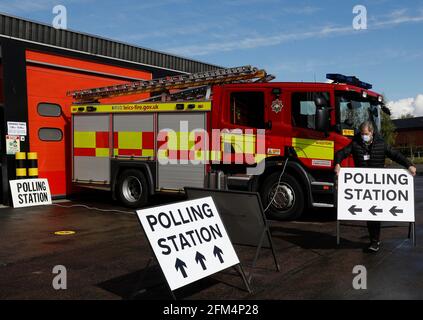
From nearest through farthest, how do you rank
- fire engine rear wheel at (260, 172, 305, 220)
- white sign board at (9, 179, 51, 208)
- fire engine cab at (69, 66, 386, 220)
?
fire engine cab at (69, 66, 386, 220), fire engine rear wheel at (260, 172, 305, 220), white sign board at (9, 179, 51, 208)

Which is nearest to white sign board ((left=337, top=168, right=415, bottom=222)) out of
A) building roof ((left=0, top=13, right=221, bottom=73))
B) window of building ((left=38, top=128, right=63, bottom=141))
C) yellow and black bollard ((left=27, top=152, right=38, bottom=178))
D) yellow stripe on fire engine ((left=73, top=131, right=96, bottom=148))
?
yellow stripe on fire engine ((left=73, top=131, right=96, bottom=148))

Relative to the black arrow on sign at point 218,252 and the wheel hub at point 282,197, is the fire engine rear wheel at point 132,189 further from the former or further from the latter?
the black arrow on sign at point 218,252

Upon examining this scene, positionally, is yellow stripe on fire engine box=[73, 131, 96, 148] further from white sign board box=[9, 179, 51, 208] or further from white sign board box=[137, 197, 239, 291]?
white sign board box=[137, 197, 239, 291]

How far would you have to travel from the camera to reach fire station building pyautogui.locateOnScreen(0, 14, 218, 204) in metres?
11.7

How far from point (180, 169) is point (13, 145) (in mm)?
4517

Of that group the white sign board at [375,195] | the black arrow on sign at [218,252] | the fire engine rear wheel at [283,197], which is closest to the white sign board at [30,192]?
the fire engine rear wheel at [283,197]

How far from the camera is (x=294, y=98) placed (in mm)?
9008

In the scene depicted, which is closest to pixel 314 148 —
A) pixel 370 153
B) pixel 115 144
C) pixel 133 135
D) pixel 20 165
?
pixel 370 153

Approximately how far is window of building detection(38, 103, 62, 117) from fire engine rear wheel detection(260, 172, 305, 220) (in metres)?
6.75

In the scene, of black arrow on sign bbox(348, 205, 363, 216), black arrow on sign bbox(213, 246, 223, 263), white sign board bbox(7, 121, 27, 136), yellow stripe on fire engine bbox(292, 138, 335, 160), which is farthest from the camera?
white sign board bbox(7, 121, 27, 136)

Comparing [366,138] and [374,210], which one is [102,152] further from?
[374,210]

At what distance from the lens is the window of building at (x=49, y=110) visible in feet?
41.5

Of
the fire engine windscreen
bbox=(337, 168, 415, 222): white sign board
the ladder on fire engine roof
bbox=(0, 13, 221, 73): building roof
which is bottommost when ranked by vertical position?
bbox=(337, 168, 415, 222): white sign board
